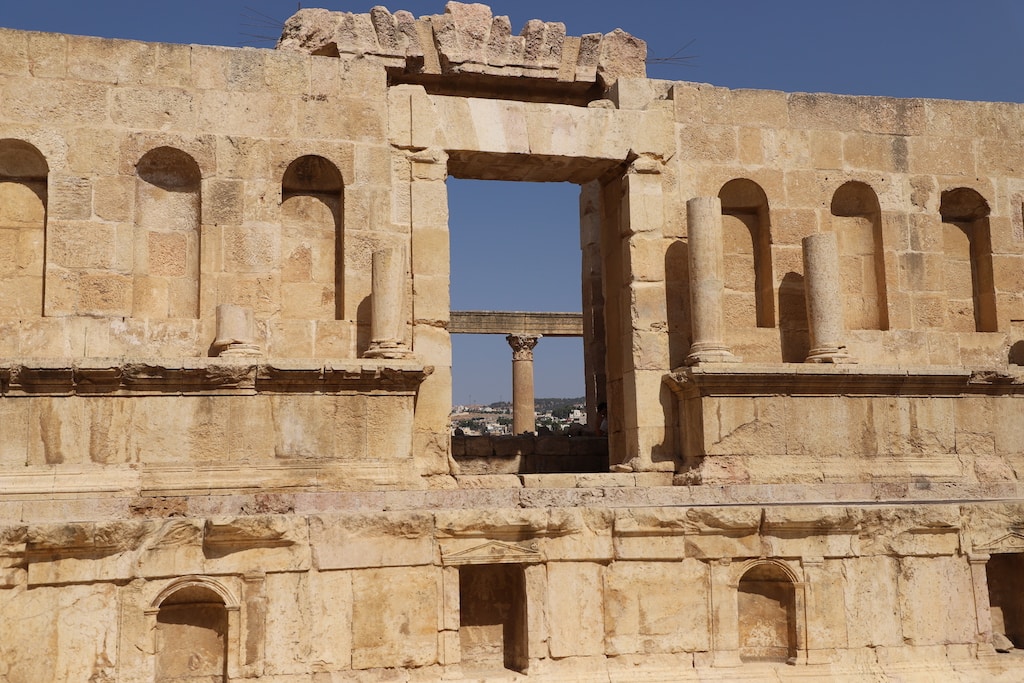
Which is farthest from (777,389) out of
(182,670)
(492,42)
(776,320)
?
(182,670)

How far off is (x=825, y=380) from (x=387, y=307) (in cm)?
388

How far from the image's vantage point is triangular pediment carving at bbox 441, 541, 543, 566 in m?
8.07

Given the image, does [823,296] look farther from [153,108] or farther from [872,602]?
[153,108]

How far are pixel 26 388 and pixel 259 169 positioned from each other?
2.64 m

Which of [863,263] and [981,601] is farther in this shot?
[863,263]

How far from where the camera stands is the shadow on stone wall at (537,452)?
1235 centimetres

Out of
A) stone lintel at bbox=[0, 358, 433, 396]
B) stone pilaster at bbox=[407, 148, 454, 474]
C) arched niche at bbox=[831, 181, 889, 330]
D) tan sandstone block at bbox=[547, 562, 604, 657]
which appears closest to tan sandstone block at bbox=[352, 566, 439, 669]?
tan sandstone block at bbox=[547, 562, 604, 657]

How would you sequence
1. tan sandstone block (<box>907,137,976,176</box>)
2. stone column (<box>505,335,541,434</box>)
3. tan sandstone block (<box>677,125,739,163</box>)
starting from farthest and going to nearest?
stone column (<box>505,335,541,434</box>), tan sandstone block (<box>907,137,976,176</box>), tan sandstone block (<box>677,125,739,163</box>)

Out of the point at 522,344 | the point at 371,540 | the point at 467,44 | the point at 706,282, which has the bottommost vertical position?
the point at 371,540

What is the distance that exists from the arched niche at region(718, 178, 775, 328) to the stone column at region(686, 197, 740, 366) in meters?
0.68

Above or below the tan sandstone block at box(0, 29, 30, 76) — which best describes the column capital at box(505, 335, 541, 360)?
below

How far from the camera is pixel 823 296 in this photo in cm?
1002

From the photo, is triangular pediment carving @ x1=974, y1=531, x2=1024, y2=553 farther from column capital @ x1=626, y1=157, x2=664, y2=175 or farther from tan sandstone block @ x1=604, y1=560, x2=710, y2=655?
column capital @ x1=626, y1=157, x2=664, y2=175

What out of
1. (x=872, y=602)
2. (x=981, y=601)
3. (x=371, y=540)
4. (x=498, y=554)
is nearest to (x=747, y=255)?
(x=872, y=602)
